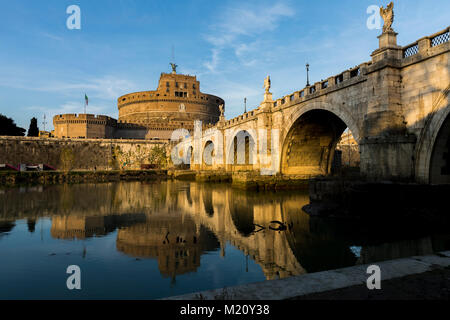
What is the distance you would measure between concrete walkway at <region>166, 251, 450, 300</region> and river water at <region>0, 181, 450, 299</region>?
273cm

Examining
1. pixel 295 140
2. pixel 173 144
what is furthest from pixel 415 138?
pixel 173 144

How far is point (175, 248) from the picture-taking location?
29.9 feet

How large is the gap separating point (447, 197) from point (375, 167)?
2942 mm

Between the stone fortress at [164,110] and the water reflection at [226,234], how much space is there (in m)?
60.4

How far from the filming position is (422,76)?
12.1 m

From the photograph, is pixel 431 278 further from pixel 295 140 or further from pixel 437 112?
pixel 295 140

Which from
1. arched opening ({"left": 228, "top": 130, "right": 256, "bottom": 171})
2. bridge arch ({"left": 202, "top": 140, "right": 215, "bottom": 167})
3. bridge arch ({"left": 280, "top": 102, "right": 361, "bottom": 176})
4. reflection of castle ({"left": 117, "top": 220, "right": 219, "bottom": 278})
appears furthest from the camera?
bridge arch ({"left": 202, "top": 140, "right": 215, "bottom": 167})

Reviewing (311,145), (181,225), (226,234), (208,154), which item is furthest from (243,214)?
(208,154)

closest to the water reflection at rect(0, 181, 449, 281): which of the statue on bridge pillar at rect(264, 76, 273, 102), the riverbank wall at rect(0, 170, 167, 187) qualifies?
the statue on bridge pillar at rect(264, 76, 273, 102)

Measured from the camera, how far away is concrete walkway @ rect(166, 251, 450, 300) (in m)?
3.53

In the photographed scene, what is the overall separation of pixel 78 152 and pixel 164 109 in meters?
32.3

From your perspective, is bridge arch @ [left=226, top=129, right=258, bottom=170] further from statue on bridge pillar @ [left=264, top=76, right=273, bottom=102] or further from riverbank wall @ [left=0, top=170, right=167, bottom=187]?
riverbank wall @ [left=0, top=170, right=167, bottom=187]

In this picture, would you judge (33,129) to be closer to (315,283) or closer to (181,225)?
(181,225)

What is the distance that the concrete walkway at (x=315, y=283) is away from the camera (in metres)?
3.53
